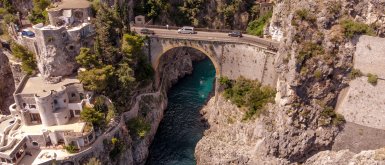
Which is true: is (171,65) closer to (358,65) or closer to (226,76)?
(226,76)

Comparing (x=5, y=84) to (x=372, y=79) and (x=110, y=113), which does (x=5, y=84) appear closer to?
(x=110, y=113)

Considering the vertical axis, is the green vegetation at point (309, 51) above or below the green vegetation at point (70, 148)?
above

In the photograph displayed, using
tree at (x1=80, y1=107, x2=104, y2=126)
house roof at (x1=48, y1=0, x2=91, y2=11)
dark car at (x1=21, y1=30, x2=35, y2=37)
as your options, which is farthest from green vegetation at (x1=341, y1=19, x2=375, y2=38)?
dark car at (x1=21, y1=30, x2=35, y2=37)

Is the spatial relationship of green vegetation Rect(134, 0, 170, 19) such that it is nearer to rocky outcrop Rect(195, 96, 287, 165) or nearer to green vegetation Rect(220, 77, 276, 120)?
green vegetation Rect(220, 77, 276, 120)

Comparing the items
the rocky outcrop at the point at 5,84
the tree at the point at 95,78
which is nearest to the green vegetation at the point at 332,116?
the tree at the point at 95,78

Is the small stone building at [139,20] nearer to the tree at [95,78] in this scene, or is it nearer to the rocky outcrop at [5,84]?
the tree at [95,78]

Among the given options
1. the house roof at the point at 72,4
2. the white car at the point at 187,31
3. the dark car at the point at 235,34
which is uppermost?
the house roof at the point at 72,4
